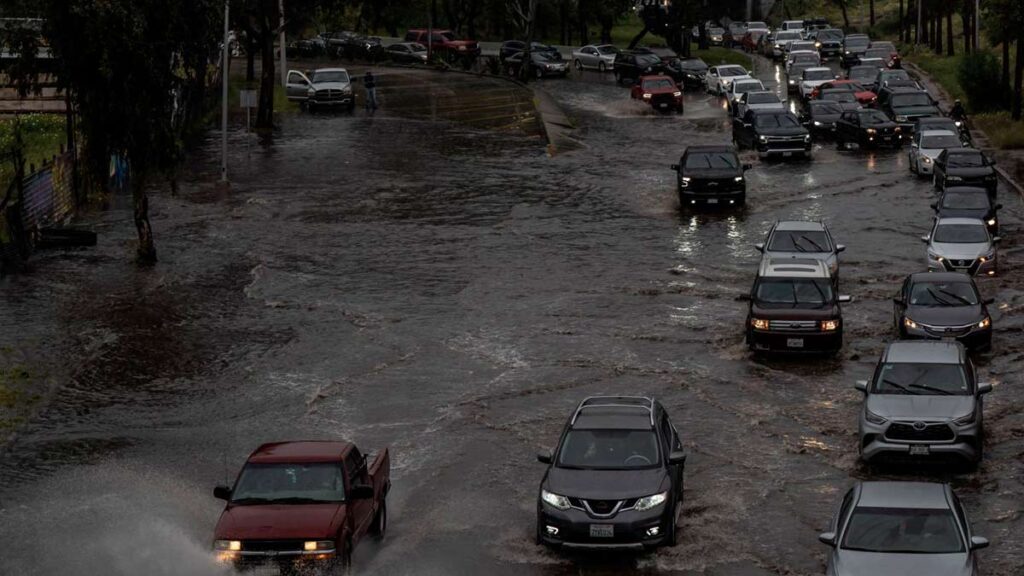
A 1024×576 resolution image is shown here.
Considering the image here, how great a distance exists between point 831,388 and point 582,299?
29.4ft

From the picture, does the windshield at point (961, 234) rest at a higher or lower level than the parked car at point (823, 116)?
lower

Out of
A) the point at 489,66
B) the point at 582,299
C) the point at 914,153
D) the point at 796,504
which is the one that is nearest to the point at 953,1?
Result: the point at 489,66

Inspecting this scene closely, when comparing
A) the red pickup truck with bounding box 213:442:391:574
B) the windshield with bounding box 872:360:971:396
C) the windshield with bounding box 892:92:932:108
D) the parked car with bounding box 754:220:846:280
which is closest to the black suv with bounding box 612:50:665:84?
the windshield with bounding box 892:92:932:108

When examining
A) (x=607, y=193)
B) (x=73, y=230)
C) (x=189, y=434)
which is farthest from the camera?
(x=607, y=193)

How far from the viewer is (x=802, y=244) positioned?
35156 millimetres

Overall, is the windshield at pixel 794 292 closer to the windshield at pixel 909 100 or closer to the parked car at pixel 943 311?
the parked car at pixel 943 311

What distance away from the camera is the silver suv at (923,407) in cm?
2208

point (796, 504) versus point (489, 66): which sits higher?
point (489, 66)

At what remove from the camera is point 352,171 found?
5450 cm

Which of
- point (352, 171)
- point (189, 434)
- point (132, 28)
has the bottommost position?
point (189, 434)

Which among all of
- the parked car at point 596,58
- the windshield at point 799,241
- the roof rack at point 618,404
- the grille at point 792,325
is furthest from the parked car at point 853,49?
the roof rack at point 618,404

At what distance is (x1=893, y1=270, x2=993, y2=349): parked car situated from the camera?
29.3 m

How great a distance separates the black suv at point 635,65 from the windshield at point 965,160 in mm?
36663

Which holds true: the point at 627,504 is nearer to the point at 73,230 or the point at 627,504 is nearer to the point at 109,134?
the point at 109,134
